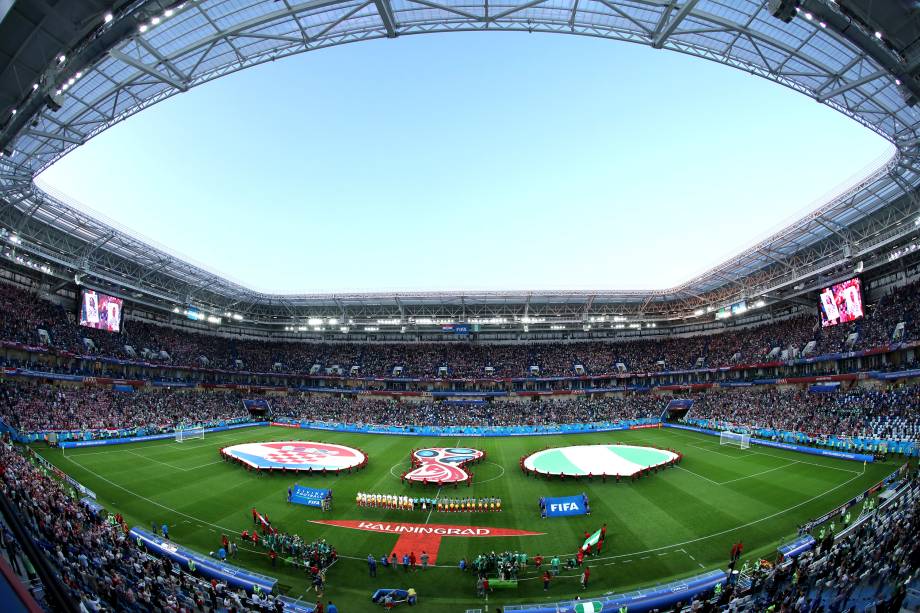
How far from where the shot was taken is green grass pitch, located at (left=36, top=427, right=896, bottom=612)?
18.1 metres

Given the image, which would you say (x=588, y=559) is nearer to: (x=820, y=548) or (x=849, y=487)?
(x=820, y=548)

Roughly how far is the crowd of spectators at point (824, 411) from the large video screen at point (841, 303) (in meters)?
7.37

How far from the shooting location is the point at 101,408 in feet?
153

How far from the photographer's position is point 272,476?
3297 cm

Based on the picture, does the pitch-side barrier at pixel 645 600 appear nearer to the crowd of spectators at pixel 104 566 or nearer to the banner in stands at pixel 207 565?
the crowd of spectators at pixel 104 566

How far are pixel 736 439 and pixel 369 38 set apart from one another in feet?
159

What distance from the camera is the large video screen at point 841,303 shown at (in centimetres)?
4320

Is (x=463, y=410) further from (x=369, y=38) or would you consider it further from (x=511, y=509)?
(x=369, y=38)

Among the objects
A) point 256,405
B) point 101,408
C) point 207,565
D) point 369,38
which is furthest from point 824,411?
point 101,408

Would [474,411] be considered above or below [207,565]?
below

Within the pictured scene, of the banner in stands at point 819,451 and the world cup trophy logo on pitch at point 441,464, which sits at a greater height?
the banner in stands at point 819,451

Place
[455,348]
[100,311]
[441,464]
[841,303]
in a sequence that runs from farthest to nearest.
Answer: [455,348] → [100,311] → [841,303] → [441,464]

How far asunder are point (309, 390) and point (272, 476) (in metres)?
42.6

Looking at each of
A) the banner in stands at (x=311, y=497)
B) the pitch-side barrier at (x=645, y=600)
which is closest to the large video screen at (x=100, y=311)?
the banner in stands at (x=311, y=497)
